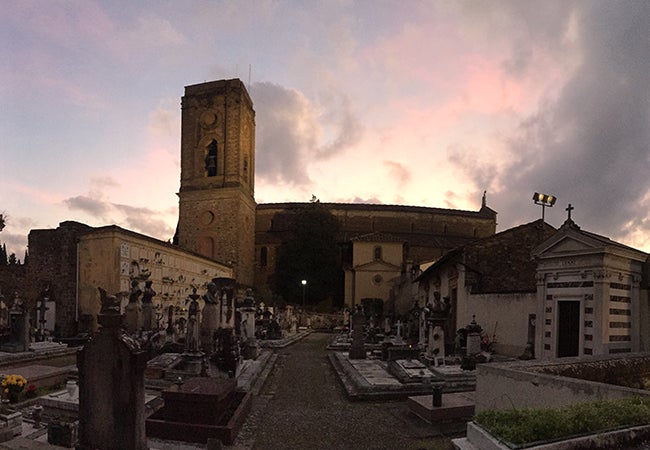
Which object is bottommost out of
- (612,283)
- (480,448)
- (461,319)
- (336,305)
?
(336,305)

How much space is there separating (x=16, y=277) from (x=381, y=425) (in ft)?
82.1

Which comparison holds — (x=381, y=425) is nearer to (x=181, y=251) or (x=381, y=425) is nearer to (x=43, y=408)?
(x=43, y=408)

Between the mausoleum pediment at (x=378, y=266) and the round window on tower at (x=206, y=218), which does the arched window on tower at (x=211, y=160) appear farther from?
the mausoleum pediment at (x=378, y=266)

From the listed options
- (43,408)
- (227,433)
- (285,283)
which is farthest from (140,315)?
(285,283)

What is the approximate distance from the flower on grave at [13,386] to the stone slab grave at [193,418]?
3.11 m

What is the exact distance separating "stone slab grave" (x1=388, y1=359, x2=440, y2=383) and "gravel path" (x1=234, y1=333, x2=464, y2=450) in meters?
1.42

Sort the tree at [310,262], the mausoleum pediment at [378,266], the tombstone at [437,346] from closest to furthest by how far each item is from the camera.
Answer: the tombstone at [437,346], the mausoleum pediment at [378,266], the tree at [310,262]

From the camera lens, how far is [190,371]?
Answer: 39.6 feet

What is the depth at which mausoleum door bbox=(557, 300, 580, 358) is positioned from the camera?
1175cm

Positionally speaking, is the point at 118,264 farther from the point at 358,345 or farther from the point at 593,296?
the point at 593,296

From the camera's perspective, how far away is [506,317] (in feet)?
56.2

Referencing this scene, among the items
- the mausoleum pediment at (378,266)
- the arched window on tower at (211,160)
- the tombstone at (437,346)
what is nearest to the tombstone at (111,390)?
the tombstone at (437,346)

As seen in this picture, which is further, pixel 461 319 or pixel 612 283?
pixel 461 319

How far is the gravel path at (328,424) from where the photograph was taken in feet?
23.4
